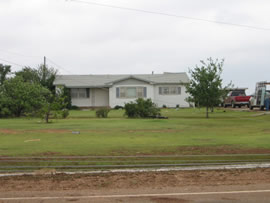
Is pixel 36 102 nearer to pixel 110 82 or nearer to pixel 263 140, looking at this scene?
pixel 110 82

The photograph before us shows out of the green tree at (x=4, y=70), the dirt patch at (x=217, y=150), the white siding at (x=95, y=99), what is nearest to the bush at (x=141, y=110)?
the white siding at (x=95, y=99)

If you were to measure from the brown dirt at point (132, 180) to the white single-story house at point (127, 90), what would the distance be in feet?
117

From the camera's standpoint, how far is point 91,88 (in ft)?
159

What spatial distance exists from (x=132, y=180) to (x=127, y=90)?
3750cm

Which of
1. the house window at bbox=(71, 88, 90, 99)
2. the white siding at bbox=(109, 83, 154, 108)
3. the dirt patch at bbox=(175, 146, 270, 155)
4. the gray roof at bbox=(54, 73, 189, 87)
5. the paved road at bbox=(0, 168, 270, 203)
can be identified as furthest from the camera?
the house window at bbox=(71, 88, 90, 99)

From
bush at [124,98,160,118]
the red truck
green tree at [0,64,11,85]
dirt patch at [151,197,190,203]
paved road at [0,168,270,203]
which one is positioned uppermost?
green tree at [0,64,11,85]

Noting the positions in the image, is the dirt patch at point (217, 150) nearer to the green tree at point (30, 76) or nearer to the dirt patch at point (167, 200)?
the dirt patch at point (167, 200)

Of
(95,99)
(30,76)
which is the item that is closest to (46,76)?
(30,76)

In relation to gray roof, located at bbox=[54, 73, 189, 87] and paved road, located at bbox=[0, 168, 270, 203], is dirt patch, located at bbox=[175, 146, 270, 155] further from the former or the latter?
gray roof, located at bbox=[54, 73, 189, 87]

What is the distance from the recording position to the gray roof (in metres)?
46.8

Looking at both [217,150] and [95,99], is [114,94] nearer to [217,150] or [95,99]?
[95,99]

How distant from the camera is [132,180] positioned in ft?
30.2

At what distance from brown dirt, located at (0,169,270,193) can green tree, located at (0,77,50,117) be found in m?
25.4

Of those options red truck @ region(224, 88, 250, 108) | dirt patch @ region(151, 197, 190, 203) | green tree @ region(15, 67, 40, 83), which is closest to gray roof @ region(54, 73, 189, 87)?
green tree @ region(15, 67, 40, 83)
